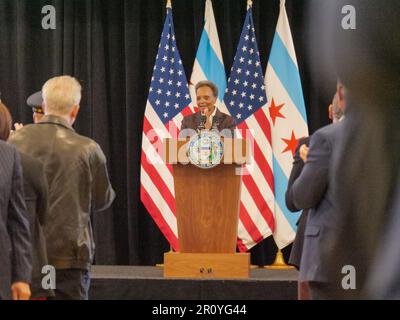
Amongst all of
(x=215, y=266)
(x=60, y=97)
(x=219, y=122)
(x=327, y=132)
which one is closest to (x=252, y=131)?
(x=219, y=122)

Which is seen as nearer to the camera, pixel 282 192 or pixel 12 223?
pixel 12 223

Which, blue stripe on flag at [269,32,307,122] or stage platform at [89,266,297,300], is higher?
blue stripe on flag at [269,32,307,122]

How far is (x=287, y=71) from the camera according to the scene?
7633 millimetres

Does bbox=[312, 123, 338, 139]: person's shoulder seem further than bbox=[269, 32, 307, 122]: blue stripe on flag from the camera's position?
No

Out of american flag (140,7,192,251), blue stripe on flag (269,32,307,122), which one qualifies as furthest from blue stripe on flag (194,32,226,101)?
blue stripe on flag (269,32,307,122)

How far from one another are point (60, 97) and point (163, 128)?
387 cm

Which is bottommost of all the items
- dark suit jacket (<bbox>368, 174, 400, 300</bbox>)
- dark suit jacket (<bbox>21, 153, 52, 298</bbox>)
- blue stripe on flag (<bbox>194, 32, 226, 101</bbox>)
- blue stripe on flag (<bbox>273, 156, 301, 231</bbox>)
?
blue stripe on flag (<bbox>273, 156, 301, 231</bbox>)

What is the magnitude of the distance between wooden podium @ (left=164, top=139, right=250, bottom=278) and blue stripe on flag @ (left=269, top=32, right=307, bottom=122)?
75.9 inches

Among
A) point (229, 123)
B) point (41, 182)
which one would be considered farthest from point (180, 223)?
point (41, 182)

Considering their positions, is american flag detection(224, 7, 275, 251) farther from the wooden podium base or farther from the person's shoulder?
the person's shoulder

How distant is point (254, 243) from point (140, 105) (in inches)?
73.0

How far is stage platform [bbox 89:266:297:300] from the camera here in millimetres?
5812

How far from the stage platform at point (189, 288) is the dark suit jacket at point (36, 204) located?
254cm

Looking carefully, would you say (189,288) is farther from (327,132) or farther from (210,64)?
(327,132)
